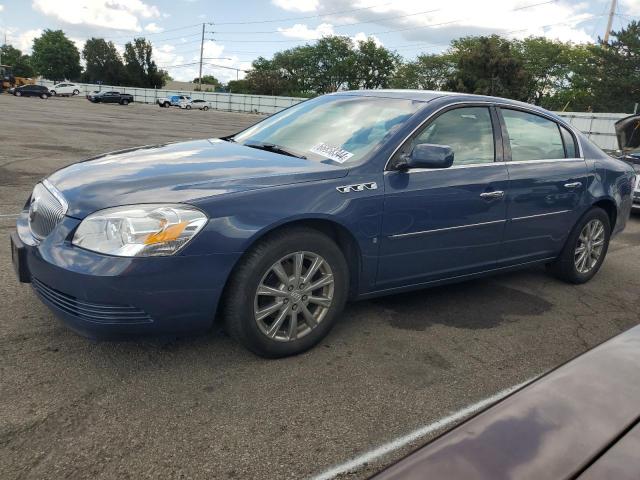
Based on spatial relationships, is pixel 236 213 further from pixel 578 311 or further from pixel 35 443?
pixel 578 311

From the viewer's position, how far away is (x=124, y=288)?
2621 millimetres

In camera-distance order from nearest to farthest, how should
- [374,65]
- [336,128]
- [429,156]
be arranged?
[429,156] → [336,128] → [374,65]

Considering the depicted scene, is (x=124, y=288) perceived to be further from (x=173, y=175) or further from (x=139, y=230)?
(x=173, y=175)

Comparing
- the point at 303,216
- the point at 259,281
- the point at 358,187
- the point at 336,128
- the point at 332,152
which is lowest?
the point at 259,281

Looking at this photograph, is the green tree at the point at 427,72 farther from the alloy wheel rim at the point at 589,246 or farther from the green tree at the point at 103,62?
the alloy wheel rim at the point at 589,246

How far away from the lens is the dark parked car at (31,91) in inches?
1976

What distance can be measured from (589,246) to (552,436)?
415 cm

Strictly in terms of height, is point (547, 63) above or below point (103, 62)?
above

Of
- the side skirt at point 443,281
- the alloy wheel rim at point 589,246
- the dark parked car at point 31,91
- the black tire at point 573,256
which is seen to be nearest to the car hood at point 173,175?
the side skirt at point 443,281

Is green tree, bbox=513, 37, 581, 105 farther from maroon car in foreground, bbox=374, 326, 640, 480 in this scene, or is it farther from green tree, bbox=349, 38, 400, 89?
maroon car in foreground, bbox=374, 326, 640, 480

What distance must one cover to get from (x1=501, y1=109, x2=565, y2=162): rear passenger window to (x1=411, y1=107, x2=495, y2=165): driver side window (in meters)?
0.23

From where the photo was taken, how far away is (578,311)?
172 inches

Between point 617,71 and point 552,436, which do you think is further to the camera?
point 617,71

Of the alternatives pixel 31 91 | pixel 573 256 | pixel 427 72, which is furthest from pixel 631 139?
pixel 427 72
